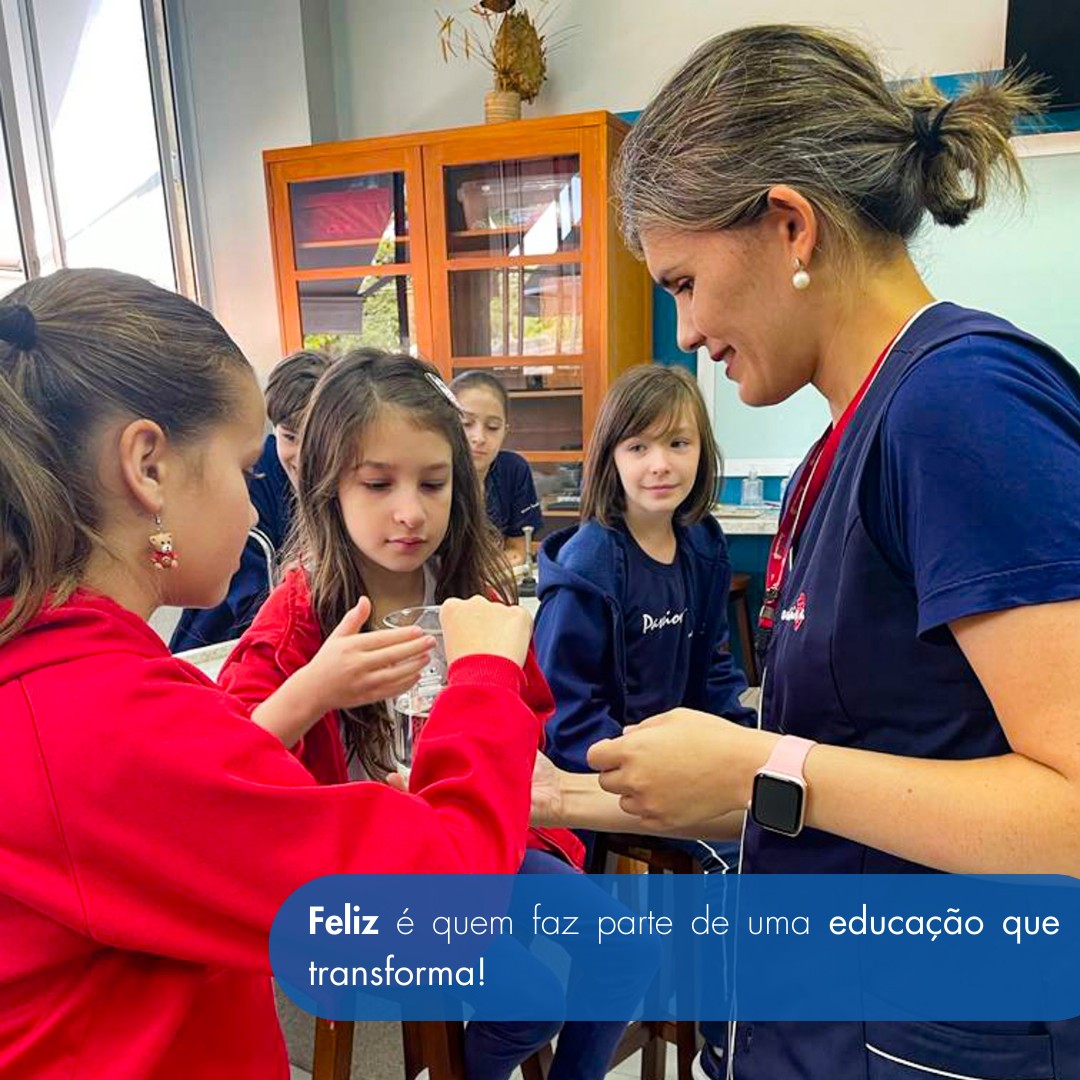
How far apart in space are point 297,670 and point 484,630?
366mm

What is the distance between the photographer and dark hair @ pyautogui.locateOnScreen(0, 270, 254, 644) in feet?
2.09

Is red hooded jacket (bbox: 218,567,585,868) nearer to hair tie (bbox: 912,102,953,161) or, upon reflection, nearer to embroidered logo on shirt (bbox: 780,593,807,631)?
embroidered logo on shirt (bbox: 780,593,807,631)

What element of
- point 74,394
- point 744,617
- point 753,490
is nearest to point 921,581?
point 74,394

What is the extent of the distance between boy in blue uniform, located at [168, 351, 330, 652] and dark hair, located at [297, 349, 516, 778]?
32 centimetres

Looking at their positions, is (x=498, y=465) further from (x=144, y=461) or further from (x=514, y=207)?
(x=144, y=461)

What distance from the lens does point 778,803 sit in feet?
2.15

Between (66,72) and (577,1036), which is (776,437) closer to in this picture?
(577,1036)

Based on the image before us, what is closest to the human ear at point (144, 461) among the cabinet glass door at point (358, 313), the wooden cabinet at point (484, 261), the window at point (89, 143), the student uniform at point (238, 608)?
the student uniform at point (238, 608)

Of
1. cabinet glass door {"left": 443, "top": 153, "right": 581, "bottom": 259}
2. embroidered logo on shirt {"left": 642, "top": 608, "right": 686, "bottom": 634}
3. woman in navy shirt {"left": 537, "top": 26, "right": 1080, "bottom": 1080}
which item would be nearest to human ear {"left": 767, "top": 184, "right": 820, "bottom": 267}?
woman in navy shirt {"left": 537, "top": 26, "right": 1080, "bottom": 1080}

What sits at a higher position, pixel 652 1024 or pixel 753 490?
pixel 753 490

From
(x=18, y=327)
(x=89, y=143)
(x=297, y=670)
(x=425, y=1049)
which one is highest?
(x=89, y=143)

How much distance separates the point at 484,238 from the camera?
11.2 ft

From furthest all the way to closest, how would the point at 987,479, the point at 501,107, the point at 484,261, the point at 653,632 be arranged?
the point at 484,261, the point at 501,107, the point at 653,632, the point at 987,479

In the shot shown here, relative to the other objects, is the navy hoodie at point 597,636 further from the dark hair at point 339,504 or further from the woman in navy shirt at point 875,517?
the woman in navy shirt at point 875,517
